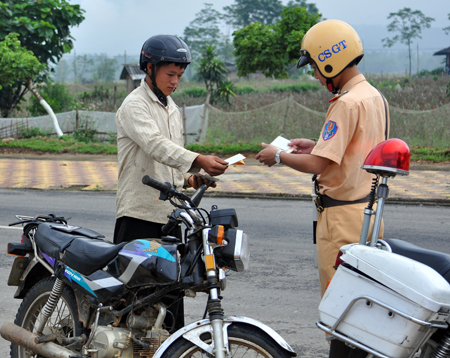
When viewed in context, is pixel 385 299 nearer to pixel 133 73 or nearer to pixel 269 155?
pixel 269 155

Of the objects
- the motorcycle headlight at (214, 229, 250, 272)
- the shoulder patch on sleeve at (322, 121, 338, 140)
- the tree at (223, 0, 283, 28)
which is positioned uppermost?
the tree at (223, 0, 283, 28)

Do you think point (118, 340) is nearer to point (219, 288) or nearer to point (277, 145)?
point (219, 288)

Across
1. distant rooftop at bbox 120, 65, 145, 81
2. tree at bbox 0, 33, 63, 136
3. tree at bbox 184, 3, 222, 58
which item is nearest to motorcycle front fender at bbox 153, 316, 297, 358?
tree at bbox 0, 33, 63, 136

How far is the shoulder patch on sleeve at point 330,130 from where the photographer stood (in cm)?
301

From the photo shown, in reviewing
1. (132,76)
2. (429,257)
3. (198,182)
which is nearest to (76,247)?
(198,182)

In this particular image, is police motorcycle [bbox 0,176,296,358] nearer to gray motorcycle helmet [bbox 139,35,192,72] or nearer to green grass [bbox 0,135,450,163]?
gray motorcycle helmet [bbox 139,35,192,72]

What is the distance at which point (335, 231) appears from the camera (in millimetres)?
3125

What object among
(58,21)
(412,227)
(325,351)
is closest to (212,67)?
(58,21)

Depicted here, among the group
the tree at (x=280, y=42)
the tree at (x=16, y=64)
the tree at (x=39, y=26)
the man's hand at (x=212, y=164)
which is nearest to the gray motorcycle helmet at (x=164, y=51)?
the man's hand at (x=212, y=164)

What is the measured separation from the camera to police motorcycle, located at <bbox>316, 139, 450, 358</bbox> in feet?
7.04

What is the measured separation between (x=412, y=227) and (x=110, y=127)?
13001 millimetres

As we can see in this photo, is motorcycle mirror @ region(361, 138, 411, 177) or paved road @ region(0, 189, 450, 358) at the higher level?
motorcycle mirror @ region(361, 138, 411, 177)

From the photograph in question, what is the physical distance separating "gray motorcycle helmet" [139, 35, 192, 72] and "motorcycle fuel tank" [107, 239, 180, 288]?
1121 millimetres

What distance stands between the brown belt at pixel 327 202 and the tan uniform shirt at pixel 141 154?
2.88ft
